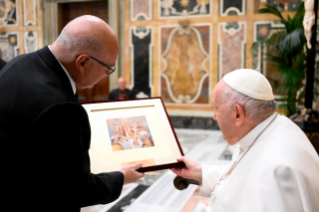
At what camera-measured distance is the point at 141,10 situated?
8742 mm

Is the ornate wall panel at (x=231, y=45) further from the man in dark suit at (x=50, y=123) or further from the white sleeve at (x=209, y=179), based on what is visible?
the man in dark suit at (x=50, y=123)

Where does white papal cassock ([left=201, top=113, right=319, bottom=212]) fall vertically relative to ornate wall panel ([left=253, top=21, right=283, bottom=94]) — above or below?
below

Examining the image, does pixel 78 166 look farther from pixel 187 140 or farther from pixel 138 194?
pixel 187 140

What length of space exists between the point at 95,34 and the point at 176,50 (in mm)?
7289

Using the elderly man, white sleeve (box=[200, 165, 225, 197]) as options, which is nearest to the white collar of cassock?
the elderly man

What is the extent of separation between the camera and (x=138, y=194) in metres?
3.97

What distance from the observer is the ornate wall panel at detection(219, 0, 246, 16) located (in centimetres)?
789

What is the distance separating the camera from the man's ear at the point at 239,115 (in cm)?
172

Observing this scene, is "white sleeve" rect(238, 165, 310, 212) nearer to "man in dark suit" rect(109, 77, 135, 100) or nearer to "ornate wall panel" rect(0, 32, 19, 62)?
"ornate wall panel" rect(0, 32, 19, 62)

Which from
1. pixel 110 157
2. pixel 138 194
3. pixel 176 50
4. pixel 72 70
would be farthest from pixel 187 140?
pixel 72 70

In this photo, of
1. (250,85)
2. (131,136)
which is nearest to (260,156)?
(250,85)

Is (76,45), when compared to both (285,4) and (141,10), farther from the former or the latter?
(141,10)

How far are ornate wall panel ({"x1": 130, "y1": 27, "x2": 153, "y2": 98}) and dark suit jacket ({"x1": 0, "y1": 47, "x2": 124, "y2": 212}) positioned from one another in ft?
24.6

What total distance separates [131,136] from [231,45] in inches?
257
